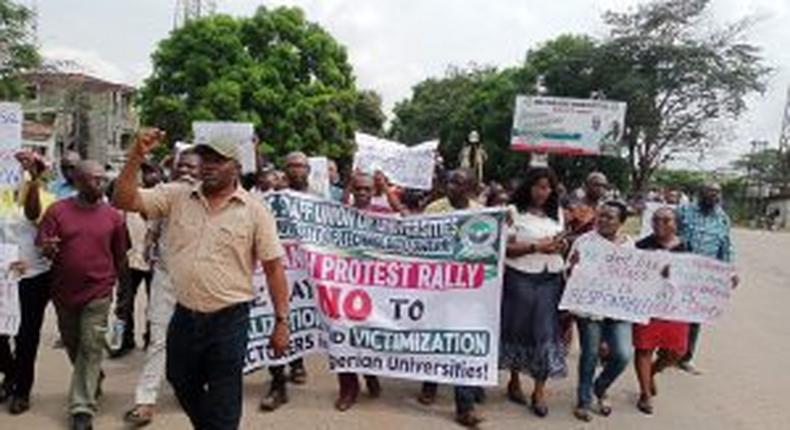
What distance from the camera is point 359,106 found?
169 feet

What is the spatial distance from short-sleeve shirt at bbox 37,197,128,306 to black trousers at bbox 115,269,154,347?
208cm

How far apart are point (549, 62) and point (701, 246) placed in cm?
4622

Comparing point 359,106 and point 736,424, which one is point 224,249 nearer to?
point 736,424

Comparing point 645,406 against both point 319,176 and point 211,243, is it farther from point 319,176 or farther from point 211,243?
point 211,243

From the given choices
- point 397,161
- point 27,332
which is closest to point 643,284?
point 397,161

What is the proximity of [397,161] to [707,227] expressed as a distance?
3.21m

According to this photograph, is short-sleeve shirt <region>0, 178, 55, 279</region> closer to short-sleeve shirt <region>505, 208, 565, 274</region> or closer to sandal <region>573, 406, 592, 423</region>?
short-sleeve shirt <region>505, 208, 565, 274</region>

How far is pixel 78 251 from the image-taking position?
675cm

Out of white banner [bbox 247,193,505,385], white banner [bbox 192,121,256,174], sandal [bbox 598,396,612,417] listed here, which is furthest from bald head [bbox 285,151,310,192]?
sandal [bbox 598,396,612,417]

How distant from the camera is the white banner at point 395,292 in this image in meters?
7.61

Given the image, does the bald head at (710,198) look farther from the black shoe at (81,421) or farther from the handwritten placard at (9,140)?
the handwritten placard at (9,140)

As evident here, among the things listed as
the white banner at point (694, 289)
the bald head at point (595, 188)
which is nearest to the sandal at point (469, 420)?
the white banner at point (694, 289)

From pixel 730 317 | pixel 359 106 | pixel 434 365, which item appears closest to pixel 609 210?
pixel 434 365

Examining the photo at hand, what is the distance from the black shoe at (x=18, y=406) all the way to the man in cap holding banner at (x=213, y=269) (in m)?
2.28
